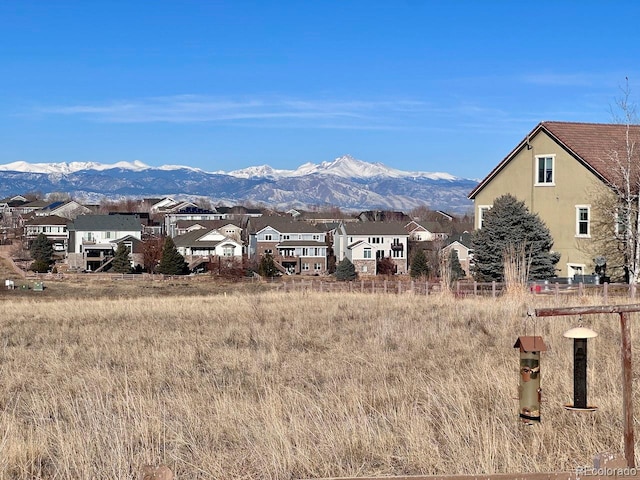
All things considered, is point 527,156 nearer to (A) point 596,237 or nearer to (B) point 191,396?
(A) point 596,237

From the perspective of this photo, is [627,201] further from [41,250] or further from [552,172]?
[41,250]

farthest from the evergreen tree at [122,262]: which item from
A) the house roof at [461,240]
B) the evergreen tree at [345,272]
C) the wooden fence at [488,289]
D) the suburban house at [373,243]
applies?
the wooden fence at [488,289]

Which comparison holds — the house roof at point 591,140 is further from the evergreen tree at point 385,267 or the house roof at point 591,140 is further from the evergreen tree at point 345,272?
the evergreen tree at point 385,267

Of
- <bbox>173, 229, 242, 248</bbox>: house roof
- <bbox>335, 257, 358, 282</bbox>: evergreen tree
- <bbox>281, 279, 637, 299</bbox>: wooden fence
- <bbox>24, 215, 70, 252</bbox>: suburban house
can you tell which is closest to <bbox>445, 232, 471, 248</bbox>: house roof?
<bbox>335, 257, 358, 282</bbox>: evergreen tree

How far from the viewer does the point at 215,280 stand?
2808 inches

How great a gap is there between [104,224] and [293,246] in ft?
84.6

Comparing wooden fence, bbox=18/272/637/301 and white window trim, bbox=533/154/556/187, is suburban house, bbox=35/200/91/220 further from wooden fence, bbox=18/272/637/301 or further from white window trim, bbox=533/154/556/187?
white window trim, bbox=533/154/556/187

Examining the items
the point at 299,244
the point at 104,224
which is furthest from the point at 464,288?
the point at 104,224

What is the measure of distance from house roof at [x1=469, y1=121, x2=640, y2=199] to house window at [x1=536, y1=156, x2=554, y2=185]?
1194 mm

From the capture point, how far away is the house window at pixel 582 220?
36031 millimetres

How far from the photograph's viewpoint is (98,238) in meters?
96.3

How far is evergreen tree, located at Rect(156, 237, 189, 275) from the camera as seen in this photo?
75.9 m

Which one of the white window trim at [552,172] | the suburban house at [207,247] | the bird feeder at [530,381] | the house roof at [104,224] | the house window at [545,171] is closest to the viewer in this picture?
the bird feeder at [530,381]

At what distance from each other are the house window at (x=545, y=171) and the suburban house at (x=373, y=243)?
2071 inches
